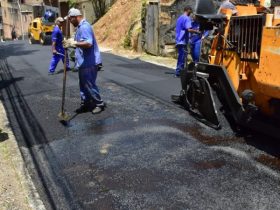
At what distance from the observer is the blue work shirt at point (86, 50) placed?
7066 millimetres

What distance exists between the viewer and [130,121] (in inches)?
279

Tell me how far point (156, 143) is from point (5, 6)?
190ft

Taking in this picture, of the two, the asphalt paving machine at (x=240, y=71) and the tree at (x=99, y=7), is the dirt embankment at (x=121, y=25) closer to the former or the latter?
the tree at (x=99, y=7)

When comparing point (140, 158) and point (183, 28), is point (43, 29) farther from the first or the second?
point (140, 158)

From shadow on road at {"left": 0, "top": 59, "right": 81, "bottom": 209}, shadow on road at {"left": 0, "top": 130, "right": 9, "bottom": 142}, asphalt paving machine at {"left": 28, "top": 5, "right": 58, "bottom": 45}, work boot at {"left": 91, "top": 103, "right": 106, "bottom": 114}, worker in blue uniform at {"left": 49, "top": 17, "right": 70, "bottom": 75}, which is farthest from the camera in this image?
asphalt paving machine at {"left": 28, "top": 5, "right": 58, "bottom": 45}

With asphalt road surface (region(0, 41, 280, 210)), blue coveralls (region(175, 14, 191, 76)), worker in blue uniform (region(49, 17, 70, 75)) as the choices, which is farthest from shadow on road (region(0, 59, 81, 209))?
blue coveralls (region(175, 14, 191, 76))

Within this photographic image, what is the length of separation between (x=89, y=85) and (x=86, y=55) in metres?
0.59

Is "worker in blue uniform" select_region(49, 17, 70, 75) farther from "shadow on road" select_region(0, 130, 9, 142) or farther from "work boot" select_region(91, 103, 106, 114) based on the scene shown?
"shadow on road" select_region(0, 130, 9, 142)

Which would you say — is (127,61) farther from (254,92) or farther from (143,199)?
(143,199)

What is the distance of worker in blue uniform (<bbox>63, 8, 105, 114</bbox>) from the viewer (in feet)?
23.2

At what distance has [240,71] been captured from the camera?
5.80 m

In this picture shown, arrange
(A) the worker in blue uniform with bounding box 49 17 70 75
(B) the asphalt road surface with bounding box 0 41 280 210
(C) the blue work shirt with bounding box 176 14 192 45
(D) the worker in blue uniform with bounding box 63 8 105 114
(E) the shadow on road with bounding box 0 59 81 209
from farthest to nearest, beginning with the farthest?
1. (A) the worker in blue uniform with bounding box 49 17 70 75
2. (C) the blue work shirt with bounding box 176 14 192 45
3. (D) the worker in blue uniform with bounding box 63 8 105 114
4. (E) the shadow on road with bounding box 0 59 81 209
5. (B) the asphalt road surface with bounding box 0 41 280 210

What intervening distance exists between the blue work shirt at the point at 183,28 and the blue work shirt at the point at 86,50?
3958 mm

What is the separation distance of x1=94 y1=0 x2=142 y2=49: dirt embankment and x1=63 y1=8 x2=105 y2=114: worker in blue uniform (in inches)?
406
